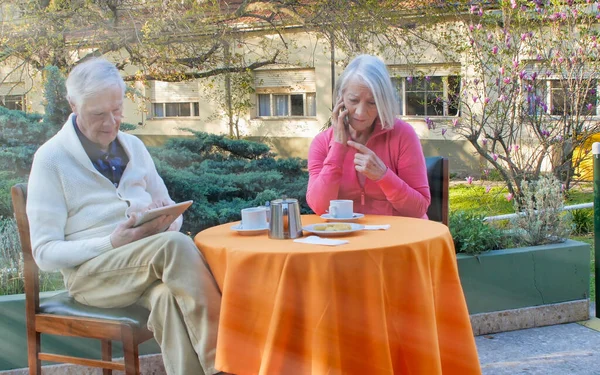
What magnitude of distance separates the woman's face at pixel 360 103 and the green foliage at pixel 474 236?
1.19m

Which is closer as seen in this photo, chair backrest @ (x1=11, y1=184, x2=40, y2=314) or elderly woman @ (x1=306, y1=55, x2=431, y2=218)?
chair backrest @ (x1=11, y1=184, x2=40, y2=314)

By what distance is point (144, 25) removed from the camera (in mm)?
8266

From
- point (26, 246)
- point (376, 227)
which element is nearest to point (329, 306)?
point (376, 227)

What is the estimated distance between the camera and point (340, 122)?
322 centimetres

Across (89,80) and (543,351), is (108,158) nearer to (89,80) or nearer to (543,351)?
(89,80)

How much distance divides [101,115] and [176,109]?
17.8m

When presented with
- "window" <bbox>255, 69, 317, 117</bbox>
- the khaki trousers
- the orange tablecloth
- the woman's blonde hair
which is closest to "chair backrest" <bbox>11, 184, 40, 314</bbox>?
the khaki trousers

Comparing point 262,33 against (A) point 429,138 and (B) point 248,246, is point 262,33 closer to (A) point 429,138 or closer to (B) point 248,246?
(A) point 429,138

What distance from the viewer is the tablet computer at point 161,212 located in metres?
2.36

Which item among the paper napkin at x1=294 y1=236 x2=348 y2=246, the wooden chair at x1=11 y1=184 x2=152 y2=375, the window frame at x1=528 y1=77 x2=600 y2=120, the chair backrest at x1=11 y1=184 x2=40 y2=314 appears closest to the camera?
the paper napkin at x1=294 y1=236 x2=348 y2=246

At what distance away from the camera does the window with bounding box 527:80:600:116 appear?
8531 mm

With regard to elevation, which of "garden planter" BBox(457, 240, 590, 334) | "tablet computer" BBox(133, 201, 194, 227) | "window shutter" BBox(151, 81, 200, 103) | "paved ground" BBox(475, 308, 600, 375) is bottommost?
"paved ground" BBox(475, 308, 600, 375)

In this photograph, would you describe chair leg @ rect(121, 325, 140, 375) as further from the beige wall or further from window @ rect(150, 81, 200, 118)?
window @ rect(150, 81, 200, 118)

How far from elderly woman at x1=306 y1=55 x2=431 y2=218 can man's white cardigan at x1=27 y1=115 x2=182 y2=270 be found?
99 centimetres
